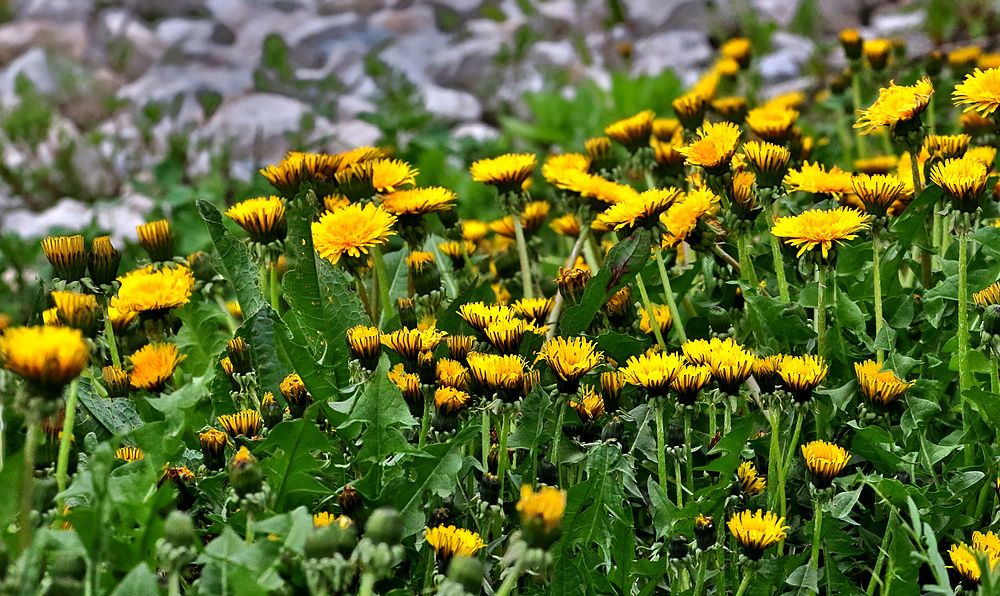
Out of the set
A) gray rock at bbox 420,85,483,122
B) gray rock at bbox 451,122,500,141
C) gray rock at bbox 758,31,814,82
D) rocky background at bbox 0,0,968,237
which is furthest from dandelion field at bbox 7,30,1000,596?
gray rock at bbox 758,31,814,82

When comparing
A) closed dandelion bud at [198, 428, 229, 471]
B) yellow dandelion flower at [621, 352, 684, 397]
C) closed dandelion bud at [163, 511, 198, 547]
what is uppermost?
closed dandelion bud at [163, 511, 198, 547]

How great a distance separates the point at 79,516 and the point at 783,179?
110cm

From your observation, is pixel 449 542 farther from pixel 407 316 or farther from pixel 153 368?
pixel 153 368

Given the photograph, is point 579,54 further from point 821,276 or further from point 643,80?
point 821,276

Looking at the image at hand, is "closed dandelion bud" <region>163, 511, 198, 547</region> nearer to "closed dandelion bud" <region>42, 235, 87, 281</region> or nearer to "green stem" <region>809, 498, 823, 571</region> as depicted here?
"closed dandelion bud" <region>42, 235, 87, 281</region>

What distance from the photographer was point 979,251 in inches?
74.9

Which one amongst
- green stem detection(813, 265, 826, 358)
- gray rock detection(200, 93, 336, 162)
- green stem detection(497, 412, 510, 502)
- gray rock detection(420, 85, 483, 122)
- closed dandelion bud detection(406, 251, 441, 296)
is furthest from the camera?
gray rock detection(420, 85, 483, 122)

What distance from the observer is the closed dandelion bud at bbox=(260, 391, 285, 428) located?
1.56m

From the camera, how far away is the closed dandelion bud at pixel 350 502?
1376 mm

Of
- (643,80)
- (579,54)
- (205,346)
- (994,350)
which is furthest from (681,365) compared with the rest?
(579,54)

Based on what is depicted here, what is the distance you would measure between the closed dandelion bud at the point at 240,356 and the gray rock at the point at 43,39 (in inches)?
172

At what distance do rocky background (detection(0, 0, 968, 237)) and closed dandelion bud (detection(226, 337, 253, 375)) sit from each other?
87.9 inches

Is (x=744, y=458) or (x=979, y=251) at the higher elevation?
(x=979, y=251)

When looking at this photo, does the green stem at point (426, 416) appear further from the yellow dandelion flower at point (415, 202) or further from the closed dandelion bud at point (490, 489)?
the yellow dandelion flower at point (415, 202)
